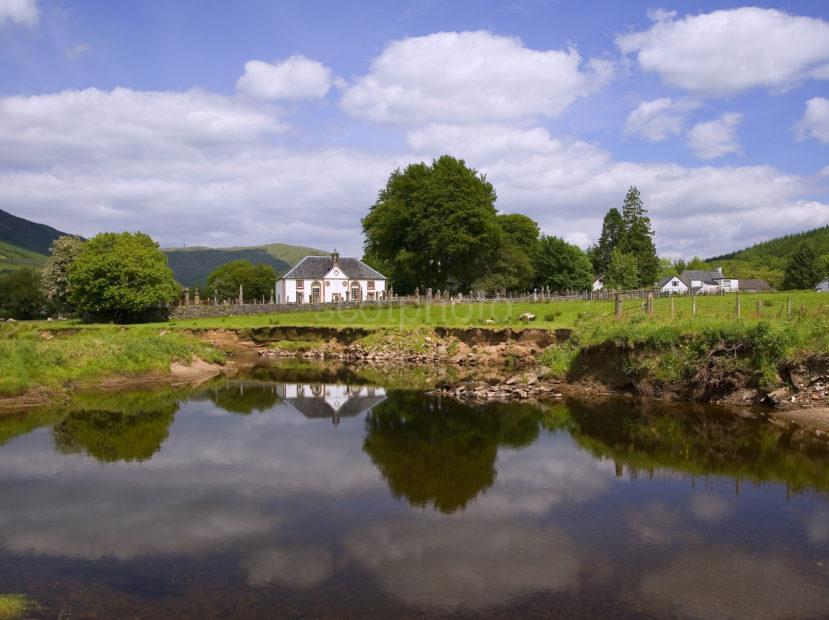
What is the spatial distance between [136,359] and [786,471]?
31.8 m

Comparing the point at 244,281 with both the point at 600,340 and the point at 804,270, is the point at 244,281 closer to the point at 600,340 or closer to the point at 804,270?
the point at 804,270

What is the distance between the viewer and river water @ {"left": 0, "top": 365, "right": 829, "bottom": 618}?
1054 centimetres

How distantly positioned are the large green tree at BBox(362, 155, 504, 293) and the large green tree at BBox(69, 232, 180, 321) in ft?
83.4

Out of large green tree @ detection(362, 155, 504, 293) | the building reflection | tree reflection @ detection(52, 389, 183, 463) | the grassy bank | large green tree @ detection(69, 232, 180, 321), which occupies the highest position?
large green tree @ detection(362, 155, 504, 293)

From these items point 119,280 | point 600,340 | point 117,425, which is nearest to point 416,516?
point 117,425

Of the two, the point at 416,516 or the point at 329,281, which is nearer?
the point at 416,516

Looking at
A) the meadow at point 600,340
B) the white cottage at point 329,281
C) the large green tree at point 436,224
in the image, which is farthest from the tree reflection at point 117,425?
the white cottage at point 329,281

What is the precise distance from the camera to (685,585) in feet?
36.1

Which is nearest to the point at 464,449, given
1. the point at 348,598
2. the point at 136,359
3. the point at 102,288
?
the point at 348,598

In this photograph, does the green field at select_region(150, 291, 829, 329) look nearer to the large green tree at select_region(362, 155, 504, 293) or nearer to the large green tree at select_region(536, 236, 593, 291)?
the large green tree at select_region(362, 155, 504, 293)

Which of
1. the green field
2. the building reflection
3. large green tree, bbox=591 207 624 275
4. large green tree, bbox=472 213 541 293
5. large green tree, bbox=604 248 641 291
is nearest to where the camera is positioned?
the building reflection

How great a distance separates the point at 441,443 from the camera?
70.6 feet

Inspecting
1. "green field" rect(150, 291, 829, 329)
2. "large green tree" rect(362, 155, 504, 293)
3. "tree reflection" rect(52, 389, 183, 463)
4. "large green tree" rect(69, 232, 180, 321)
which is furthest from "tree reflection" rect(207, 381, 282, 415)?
"large green tree" rect(362, 155, 504, 293)

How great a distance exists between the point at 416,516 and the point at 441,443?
23.4ft
